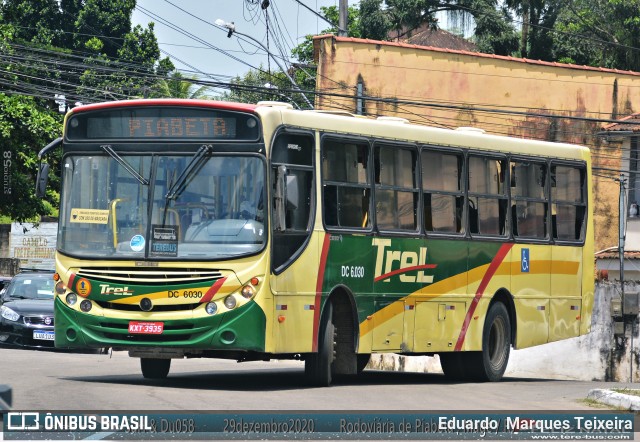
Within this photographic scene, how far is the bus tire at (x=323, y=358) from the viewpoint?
15727 mm

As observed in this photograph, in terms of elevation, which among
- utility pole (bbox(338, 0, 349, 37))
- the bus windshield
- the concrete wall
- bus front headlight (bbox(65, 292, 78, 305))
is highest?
utility pole (bbox(338, 0, 349, 37))

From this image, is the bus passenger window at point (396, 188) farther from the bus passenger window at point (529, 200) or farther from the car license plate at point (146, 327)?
the car license plate at point (146, 327)

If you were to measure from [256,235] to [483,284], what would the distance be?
17.2 feet

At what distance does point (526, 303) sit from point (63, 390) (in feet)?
27.5

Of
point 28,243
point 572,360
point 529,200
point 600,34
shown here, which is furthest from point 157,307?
point 600,34

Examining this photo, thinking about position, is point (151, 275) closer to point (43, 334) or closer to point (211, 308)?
point (211, 308)

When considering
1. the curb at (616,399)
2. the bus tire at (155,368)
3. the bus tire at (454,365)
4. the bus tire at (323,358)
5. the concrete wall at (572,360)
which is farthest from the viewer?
the concrete wall at (572,360)

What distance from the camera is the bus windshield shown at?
14.6 m

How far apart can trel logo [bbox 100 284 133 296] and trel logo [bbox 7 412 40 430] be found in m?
3.90

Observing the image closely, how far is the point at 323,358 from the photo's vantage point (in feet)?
51.6

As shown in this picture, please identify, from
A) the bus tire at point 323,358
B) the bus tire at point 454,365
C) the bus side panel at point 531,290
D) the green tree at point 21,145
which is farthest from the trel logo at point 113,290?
the green tree at point 21,145

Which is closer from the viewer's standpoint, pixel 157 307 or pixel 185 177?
pixel 157 307

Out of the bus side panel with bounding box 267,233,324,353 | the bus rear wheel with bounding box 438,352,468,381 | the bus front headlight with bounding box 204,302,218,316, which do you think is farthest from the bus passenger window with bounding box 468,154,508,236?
the bus front headlight with bounding box 204,302,218,316

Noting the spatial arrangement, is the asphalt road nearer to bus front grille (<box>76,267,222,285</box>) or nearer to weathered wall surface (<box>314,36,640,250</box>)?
bus front grille (<box>76,267,222,285</box>)
